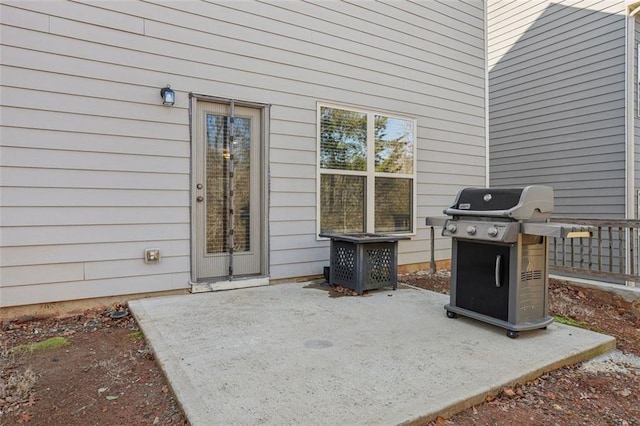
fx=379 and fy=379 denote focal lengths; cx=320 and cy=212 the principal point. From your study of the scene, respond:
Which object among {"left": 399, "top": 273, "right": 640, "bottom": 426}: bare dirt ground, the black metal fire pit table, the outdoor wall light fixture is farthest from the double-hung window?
{"left": 399, "top": 273, "right": 640, "bottom": 426}: bare dirt ground

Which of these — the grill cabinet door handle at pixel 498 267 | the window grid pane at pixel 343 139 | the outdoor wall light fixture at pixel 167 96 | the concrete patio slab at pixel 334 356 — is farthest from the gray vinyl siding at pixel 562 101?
the outdoor wall light fixture at pixel 167 96

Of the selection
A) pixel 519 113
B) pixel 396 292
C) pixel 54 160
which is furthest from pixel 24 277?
pixel 519 113

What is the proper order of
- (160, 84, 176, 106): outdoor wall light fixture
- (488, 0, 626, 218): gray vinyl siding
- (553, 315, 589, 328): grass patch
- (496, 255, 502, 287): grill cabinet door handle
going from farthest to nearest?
(488, 0, 626, 218): gray vinyl siding < (160, 84, 176, 106): outdoor wall light fixture < (553, 315, 589, 328): grass patch < (496, 255, 502, 287): grill cabinet door handle

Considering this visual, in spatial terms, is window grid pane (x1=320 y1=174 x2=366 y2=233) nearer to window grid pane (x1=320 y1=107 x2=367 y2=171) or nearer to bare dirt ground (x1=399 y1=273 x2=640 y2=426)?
window grid pane (x1=320 y1=107 x2=367 y2=171)

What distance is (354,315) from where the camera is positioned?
315 centimetres

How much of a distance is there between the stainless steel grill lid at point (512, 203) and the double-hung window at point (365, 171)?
6.38 ft

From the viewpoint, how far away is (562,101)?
6965mm

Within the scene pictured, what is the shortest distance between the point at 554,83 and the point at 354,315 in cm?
655

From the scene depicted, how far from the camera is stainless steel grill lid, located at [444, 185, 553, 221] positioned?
8.45 ft

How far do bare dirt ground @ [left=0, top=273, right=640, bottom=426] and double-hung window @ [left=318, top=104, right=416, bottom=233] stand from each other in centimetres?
259

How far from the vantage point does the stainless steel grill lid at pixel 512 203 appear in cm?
258

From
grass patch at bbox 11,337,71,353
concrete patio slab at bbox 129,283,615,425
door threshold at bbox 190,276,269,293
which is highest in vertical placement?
door threshold at bbox 190,276,269,293

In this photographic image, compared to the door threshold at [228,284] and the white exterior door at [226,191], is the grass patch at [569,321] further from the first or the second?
the white exterior door at [226,191]

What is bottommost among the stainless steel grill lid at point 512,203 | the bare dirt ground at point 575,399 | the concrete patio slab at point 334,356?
the bare dirt ground at point 575,399
